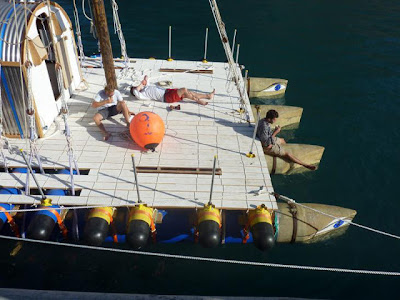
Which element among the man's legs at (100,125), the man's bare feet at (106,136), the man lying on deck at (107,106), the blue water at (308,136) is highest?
the man lying on deck at (107,106)

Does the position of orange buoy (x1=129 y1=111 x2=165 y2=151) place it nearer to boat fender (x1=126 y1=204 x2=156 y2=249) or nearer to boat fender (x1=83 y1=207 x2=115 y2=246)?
boat fender (x1=126 y1=204 x2=156 y2=249)

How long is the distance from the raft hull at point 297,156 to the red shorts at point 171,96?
494 cm

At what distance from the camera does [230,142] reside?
13.5 metres

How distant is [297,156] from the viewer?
14.6m

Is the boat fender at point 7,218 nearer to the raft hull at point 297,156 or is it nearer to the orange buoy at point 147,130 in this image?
the orange buoy at point 147,130

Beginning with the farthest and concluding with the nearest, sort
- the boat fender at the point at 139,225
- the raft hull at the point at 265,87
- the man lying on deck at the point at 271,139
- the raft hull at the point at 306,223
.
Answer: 1. the raft hull at the point at 265,87
2. the man lying on deck at the point at 271,139
3. the raft hull at the point at 306,223
4. the boat fender at the point at 139,225

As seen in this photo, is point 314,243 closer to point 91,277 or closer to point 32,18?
point 91,277

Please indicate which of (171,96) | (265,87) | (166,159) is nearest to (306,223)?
(166,159)

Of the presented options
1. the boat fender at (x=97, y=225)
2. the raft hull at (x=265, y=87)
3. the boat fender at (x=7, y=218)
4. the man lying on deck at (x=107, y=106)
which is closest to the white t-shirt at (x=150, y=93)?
the man lying on deck at (x=107, y=106)

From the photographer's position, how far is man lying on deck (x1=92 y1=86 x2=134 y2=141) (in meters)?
13.2

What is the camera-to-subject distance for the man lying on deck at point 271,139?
1331cm

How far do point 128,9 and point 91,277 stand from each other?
29080 mm

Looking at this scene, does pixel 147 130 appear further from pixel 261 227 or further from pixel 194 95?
pixel 261 227

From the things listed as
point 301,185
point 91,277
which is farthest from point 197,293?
point 301,185
